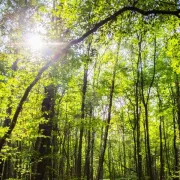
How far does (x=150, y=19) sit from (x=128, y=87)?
10.5 meters

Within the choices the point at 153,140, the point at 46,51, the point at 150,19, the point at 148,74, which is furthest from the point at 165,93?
the point at 46,51

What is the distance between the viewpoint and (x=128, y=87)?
1706 cm

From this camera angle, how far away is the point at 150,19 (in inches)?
265

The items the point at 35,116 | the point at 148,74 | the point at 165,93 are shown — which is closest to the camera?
the point at 35,116

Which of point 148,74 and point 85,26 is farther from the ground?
point 148,74

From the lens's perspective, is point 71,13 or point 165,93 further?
point 165,93

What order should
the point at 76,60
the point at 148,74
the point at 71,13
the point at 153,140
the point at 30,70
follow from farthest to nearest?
the point at 153,140 → the point at 148,74 → the point at 30,70 → the point at 71,13 → the point at 76,60

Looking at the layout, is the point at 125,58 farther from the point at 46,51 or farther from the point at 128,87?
the point at 46,51

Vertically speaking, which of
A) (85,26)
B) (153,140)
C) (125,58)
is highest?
(125,58)

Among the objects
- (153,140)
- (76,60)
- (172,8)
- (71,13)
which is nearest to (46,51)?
(76,60)

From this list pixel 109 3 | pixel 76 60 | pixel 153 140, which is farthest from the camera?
pixel 153 140

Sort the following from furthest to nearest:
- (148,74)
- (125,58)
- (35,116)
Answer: (125,58) < (148,74) < (35,116)

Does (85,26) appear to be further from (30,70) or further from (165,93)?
(165,93)

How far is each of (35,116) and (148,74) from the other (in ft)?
30.0
